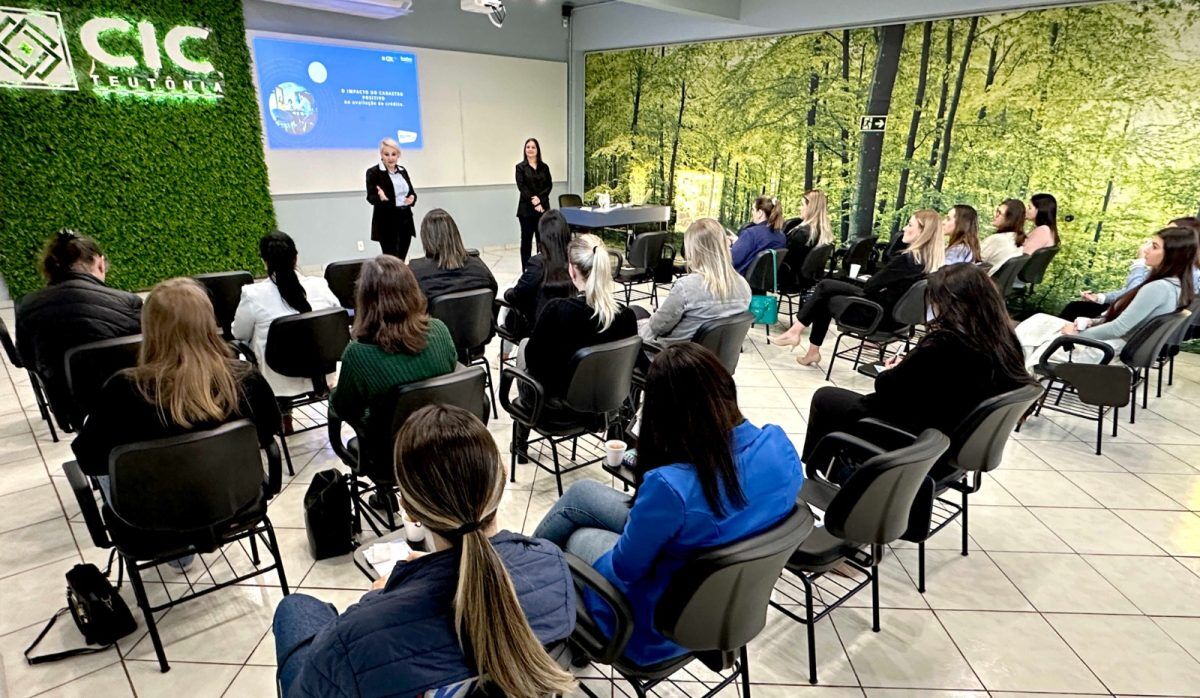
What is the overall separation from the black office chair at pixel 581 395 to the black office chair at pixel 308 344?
3.01ft

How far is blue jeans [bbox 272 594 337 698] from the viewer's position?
1299 mm

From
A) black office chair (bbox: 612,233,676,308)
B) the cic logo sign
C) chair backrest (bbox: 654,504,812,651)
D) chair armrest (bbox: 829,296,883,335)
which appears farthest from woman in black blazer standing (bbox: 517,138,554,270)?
chair backrest (bbox: 654,504,812,651)

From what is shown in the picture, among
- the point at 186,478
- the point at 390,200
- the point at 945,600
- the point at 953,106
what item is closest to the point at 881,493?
the point at 945,600

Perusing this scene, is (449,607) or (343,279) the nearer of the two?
(449,607)

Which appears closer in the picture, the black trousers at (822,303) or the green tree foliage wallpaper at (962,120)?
the black trousers at (822,303)

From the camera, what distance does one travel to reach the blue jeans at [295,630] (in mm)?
1299

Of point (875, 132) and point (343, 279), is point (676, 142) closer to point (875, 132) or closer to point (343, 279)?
point (875, 132)

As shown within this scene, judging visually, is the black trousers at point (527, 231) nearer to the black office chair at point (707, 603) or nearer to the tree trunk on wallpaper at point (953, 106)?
the tree trunk on wallpaper at point (953, 106)

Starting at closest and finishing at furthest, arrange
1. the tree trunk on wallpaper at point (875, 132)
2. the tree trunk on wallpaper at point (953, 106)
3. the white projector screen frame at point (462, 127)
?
the tree trunk on wallpaper at point (953, 106)
the tree trunk on wallpaper at point (875, 132)
the white projector screen frame at point (462, 127)

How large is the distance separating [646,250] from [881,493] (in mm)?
4331

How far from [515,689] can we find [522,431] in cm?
229

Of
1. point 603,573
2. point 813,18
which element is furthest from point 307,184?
point 603,573

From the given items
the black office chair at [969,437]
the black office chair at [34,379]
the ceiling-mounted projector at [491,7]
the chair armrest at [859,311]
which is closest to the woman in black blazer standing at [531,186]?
the ceiling-mounted projector at [491,7]

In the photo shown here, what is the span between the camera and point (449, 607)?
1054 mm
